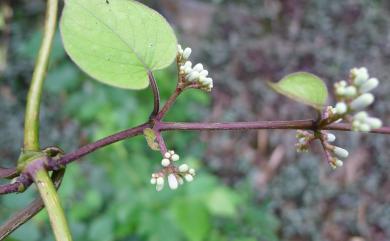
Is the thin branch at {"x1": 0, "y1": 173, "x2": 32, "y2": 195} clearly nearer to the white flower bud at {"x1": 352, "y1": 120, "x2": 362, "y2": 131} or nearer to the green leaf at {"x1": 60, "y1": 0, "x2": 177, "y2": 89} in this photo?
the green leaf at {"x1": 60, "y1": 0, "x2": 177, "y2": 89}

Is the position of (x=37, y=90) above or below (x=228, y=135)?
below

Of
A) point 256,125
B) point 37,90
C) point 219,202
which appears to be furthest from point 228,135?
point 256,125

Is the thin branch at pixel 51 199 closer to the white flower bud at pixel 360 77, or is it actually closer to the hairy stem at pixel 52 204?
the hairy stem at pixel 52 204

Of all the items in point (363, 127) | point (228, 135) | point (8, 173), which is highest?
point (228, 135)

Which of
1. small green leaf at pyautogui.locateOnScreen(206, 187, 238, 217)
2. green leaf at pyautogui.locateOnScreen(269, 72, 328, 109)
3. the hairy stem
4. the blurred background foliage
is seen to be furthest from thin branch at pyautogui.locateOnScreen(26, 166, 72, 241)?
small green leaf at pyautogui.locateOnScreen(206, 187, 238, 217)

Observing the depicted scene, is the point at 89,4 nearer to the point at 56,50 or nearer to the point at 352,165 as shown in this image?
the point at 56,50

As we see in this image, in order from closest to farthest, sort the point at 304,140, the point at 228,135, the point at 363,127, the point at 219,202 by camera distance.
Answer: the point at 363,127
the point at 304,140
the point at 219,202
the point at 228,135

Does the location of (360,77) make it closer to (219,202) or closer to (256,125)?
(256,125)
